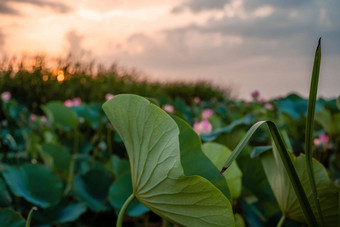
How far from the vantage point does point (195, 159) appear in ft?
1.71

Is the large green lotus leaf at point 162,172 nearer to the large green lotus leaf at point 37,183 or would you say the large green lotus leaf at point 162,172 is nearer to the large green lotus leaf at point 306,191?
the large green lotus leaf at point 306,191

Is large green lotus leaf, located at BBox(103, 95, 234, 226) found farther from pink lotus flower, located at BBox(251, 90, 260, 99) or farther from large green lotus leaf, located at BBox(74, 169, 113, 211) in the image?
pink lotus flower, located at BBox(251, 90, 260, 99)

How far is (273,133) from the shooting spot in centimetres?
42

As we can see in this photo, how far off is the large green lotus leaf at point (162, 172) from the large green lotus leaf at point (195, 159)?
0.06 m

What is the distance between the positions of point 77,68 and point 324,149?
5.83 meters

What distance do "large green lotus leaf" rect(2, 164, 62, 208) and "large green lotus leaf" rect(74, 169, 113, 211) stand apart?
0.25 ft

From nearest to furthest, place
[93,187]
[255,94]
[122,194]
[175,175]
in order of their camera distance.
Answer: [175,175] < [122,194] < [93,187] < [255,94]

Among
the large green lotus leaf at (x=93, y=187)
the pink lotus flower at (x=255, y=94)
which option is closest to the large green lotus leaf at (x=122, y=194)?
the large green lotus leaf at (x=93, y=187)

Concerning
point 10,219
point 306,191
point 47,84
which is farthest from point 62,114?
point 47,84

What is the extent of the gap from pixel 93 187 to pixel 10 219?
36 cm

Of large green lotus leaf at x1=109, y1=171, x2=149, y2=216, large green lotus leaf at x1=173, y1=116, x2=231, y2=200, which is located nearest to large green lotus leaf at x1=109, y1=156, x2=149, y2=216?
large green lotus leaf at x1=109, y1=171, x2=149, y2=216

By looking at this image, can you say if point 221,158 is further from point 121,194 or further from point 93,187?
point 93,187

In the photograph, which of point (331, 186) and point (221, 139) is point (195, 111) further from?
point (331, 186)

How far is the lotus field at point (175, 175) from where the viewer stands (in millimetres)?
438
